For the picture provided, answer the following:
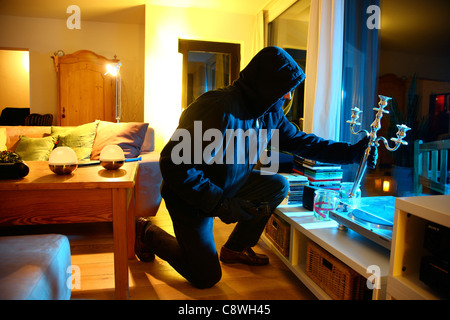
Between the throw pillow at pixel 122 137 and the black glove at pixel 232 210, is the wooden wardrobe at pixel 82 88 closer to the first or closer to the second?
the throw pillow at pixel 122 137

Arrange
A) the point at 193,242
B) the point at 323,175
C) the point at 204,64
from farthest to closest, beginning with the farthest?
the point at 204,64
the point at 323,175
the point at 193,242

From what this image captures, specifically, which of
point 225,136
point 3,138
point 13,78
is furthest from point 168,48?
point 13,78

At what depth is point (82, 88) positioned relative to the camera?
197 inches

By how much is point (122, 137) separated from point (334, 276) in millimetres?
2307

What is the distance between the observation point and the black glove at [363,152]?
1.66 metres

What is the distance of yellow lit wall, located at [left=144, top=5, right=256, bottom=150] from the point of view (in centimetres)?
428

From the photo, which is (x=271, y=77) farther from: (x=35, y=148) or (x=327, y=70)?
(x=35, y=148)

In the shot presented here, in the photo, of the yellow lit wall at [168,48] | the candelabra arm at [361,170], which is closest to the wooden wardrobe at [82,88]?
the yellow lit wall at [168,48]

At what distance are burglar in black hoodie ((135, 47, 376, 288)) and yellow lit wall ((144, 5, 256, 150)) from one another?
2600 millimetres

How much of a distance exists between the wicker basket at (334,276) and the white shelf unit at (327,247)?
0.04m

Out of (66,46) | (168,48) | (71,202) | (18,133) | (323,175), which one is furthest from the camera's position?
(66,46)

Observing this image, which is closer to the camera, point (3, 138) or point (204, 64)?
point (3, 138)

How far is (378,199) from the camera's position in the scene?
1837 mm

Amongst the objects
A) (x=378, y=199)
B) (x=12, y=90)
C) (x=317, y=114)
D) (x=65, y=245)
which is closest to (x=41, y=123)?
(x=12, y=90)
